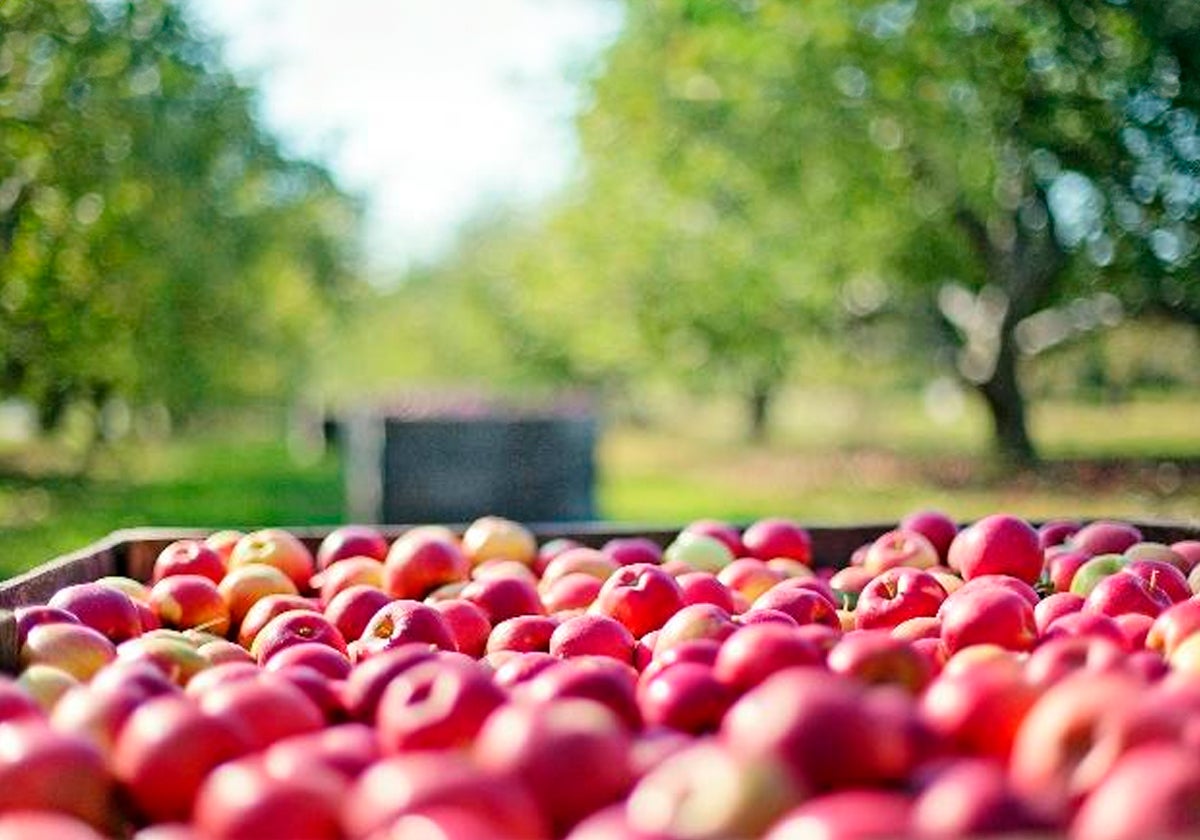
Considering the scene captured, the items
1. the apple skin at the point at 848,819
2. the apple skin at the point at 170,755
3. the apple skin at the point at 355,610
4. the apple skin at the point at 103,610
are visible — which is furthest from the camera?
the apple skin at the point at 355,610

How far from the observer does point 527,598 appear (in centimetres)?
382

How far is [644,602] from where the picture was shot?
3.52 m

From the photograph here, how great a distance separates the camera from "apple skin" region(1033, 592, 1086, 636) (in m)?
3.28

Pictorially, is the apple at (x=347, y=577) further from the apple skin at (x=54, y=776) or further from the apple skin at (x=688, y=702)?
the apple skin at (x=54, y=776)

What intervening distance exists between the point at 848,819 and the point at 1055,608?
1821 millimetres

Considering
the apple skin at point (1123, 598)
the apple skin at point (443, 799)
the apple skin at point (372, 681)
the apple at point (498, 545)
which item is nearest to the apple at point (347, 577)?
the apple at point (498, 545)

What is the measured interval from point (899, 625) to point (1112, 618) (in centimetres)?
45

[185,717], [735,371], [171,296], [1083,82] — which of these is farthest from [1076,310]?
[185,717]

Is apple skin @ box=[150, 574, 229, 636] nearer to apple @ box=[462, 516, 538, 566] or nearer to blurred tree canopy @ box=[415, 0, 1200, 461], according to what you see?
apple @ box=[462, 516, 538, 566]

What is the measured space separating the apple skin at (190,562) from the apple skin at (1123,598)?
7.60 feet

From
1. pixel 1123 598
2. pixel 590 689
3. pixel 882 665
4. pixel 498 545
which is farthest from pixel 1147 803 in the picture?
pixel 498 545

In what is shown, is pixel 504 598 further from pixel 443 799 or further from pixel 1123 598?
pixel 443 799

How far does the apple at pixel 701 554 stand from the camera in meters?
4.43

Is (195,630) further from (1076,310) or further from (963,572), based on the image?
(1076,310)
